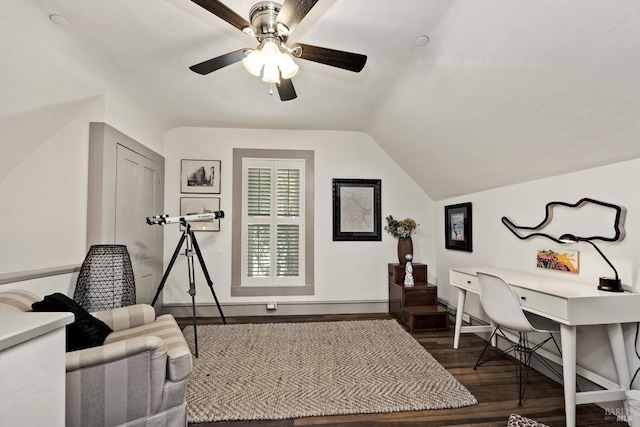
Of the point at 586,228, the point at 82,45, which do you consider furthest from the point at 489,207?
the point at 82,45

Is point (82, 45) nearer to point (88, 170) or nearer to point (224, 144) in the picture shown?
point (88, 170)

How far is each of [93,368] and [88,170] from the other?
73.7 inches

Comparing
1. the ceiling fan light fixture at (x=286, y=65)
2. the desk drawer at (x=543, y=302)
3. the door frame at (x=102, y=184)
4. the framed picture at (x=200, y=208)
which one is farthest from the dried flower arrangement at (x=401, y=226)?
the door frame at (x=102, y=184)

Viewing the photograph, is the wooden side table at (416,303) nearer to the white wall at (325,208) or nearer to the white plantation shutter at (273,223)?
the white wall at (325,208)

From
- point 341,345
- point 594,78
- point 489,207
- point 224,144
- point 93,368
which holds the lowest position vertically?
point 341,345

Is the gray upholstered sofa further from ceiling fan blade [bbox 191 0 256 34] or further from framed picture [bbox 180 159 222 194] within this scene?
framed picture [bbox 180 159 222 194]

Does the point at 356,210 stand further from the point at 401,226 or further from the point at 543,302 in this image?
the point at 543,302

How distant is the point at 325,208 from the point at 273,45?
2.61 meters

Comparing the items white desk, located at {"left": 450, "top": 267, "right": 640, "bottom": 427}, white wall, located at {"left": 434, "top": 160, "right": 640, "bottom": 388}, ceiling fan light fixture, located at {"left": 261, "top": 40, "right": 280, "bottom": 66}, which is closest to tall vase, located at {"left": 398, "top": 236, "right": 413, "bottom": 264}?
white wall, located at {"left": 434, "top": 160, "right": 640, "bottom": 388}

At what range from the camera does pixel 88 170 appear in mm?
2525

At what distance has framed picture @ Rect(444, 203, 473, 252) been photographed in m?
3.36

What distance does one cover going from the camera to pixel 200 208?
12.7 ft

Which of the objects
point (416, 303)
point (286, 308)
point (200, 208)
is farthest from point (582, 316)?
point (200, 208)

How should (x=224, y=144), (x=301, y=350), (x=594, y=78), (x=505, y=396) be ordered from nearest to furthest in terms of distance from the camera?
1. (x=594, y=78)
2. (x=505, y=396)
3. (x=301, y=350)
4. (x=224, y=144)
